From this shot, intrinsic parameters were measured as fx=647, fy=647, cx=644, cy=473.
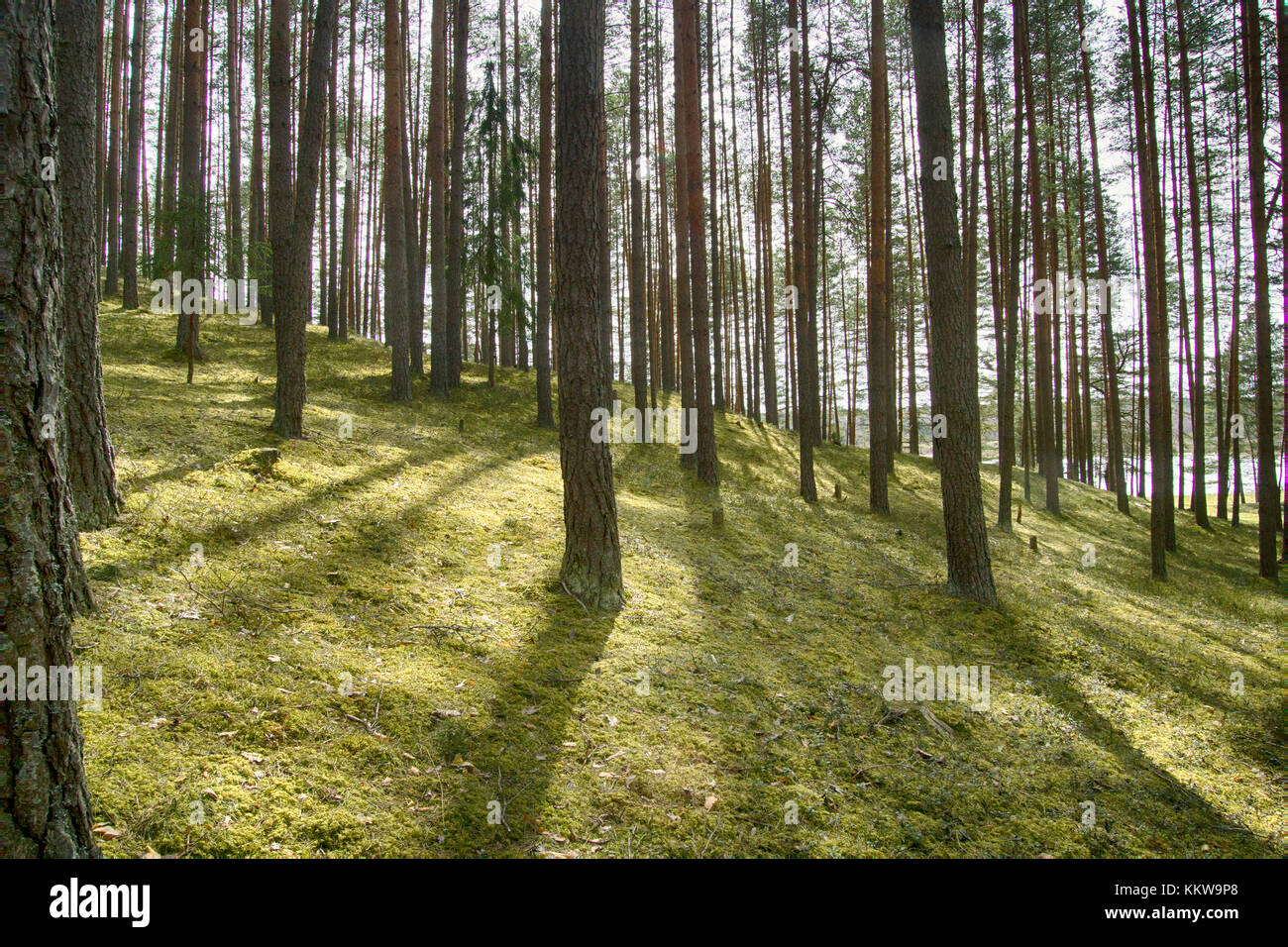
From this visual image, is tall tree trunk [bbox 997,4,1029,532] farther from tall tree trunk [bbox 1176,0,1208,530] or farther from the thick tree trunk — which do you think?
the thick tree trunk

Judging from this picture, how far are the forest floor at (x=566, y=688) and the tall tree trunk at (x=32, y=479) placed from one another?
0.59m

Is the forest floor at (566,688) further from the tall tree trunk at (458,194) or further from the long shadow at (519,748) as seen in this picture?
the tall tree trunk at (458,194)

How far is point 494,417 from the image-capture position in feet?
50.4

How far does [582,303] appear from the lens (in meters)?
5.99

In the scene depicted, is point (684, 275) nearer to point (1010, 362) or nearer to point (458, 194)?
point (458, 194)

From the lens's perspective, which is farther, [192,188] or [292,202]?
[192,188]

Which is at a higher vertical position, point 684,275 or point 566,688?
point 684,275

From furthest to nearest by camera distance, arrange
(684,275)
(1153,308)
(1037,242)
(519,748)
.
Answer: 1. (684,275)
2. (1037,242)
3. (1153,308)
4. (519,748)

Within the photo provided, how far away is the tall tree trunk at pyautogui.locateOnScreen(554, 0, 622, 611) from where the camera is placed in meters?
5.88

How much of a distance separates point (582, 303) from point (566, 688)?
3.39m

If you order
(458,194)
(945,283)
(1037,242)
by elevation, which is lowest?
(945,283)

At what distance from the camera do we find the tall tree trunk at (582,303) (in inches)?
231

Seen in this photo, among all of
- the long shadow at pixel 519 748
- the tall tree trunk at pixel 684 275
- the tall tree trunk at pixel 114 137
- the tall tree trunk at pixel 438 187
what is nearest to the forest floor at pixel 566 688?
the long shadow at pixel 519 748

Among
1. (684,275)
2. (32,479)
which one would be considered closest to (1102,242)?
(684,275)
